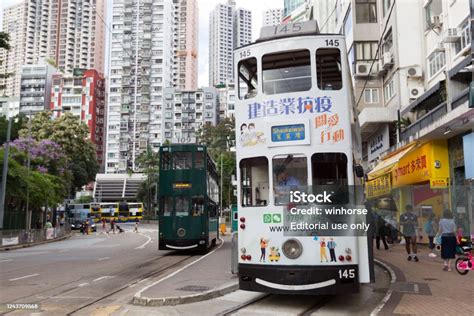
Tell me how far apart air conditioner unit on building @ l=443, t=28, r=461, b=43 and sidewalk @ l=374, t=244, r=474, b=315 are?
399 inches

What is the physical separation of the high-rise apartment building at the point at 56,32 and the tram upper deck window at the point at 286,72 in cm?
14901

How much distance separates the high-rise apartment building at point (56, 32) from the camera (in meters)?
148

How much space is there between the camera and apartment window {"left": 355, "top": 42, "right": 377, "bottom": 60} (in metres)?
31.8

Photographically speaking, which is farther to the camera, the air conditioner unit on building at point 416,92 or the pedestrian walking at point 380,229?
the air conditioner unit on building at point 416,92

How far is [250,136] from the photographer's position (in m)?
8.95

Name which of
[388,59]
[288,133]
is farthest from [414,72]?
[288,133]

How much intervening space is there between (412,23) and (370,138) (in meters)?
10.00

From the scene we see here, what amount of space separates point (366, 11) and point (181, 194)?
19968 millimetres

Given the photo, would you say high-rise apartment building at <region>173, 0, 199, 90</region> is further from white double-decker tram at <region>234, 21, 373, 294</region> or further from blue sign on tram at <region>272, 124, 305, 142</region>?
blue sign on tram at <region>272, 124, 305, 142</region>

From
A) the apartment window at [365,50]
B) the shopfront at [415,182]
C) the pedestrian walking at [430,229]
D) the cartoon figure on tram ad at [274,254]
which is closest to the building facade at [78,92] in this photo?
the apartment window at [365,50]

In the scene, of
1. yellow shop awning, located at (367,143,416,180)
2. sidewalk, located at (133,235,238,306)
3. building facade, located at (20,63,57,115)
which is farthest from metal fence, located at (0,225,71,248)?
building facade, located at (20,63,57,115)

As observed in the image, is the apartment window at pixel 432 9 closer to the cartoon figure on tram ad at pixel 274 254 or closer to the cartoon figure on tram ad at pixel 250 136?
the cartoon figure on tram ad at pixel 250 136

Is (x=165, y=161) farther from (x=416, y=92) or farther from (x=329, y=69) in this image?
(x=416, y=92)

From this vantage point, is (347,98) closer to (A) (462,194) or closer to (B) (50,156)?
(A) (462,194)
